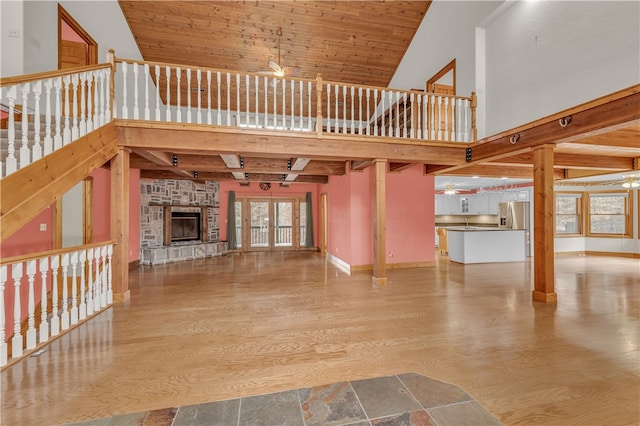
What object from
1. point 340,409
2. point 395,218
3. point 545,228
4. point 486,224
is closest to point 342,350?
point 340,409

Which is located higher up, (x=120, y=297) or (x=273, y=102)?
(x=273, y=102)

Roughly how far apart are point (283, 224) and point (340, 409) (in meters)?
8.14

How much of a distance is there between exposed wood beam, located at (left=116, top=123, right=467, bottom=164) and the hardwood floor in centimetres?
220

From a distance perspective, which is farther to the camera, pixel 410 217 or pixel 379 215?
pixel 410 217

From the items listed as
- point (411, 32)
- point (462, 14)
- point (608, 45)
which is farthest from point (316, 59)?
point (608, 45)

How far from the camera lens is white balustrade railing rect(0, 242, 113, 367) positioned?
85.0 inches

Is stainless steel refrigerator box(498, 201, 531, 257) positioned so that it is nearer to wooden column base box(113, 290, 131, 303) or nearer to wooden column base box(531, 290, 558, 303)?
wooden column base box(531, 290, 558, 303)

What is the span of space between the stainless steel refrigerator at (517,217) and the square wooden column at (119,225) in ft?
30.1

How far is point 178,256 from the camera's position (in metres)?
7.21

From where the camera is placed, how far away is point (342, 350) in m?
2.38

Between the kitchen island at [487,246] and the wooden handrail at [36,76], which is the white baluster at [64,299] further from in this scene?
the kitchen island at [487,246]

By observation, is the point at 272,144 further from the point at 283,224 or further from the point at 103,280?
the point at 283,224

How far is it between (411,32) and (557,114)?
3836 millimetres

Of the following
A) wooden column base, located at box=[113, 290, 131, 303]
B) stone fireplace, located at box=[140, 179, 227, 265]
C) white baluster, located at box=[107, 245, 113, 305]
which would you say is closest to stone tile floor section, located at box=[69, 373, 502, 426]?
white baluster, located at box=[107, 245, 113, 305]
